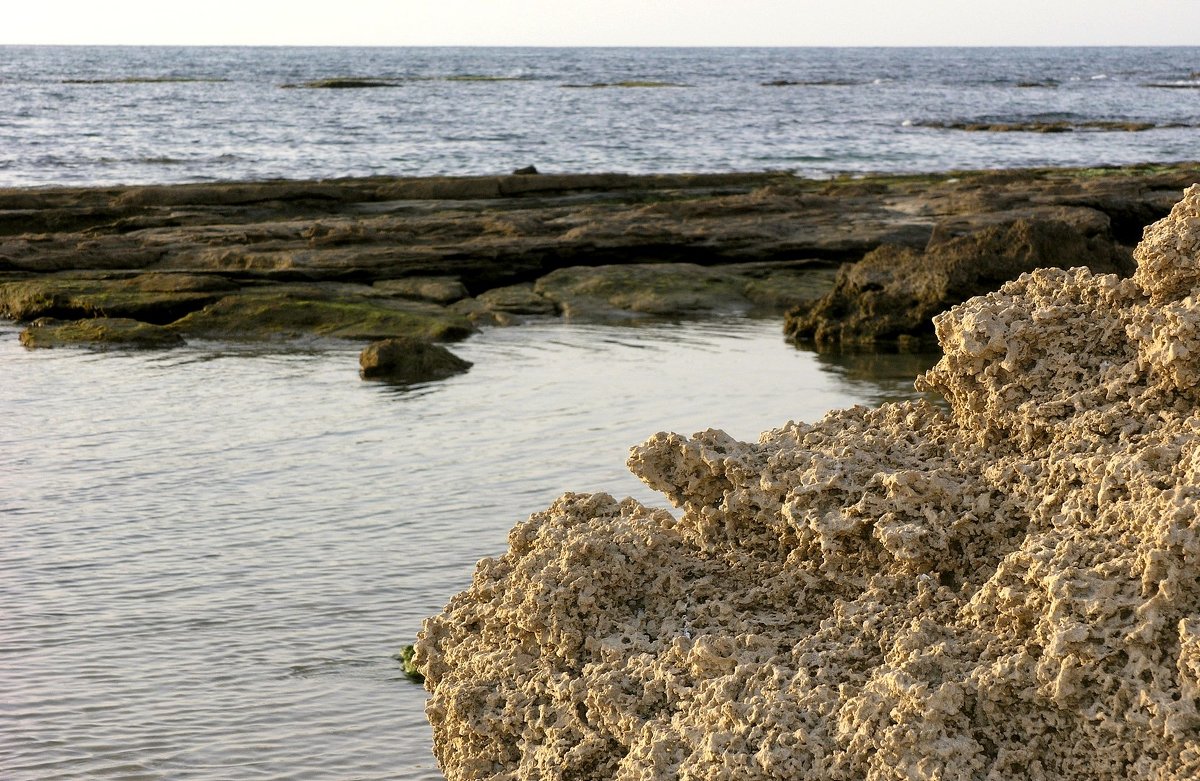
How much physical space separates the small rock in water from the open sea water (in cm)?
2314

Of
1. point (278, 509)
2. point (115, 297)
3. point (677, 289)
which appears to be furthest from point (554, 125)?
point (278, 509)

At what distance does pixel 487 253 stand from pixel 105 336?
5116 millimetres

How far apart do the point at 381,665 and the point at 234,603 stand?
42.4 inches

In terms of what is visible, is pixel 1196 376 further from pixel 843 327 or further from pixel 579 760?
pixel 843 327

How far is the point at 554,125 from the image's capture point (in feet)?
184

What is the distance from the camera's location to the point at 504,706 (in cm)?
381

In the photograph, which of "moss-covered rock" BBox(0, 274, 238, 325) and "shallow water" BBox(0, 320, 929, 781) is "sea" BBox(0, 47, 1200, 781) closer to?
"shallow water" BBox(0, 320, 929, 781)

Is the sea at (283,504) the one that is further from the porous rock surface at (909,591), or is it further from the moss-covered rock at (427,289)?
the moss-covered rock at (427,289)

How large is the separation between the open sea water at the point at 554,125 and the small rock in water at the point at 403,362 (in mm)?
23139

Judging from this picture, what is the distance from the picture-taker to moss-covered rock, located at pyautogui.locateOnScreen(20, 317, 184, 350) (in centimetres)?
1434

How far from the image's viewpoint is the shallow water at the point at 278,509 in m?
5.33

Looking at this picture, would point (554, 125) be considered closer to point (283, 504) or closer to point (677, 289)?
point (677, 289)

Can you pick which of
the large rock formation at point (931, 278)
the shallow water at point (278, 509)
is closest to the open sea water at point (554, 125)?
the large rock formation at point (931, 278)

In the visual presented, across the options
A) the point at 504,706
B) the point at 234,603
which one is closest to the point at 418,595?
the point at 234,603
